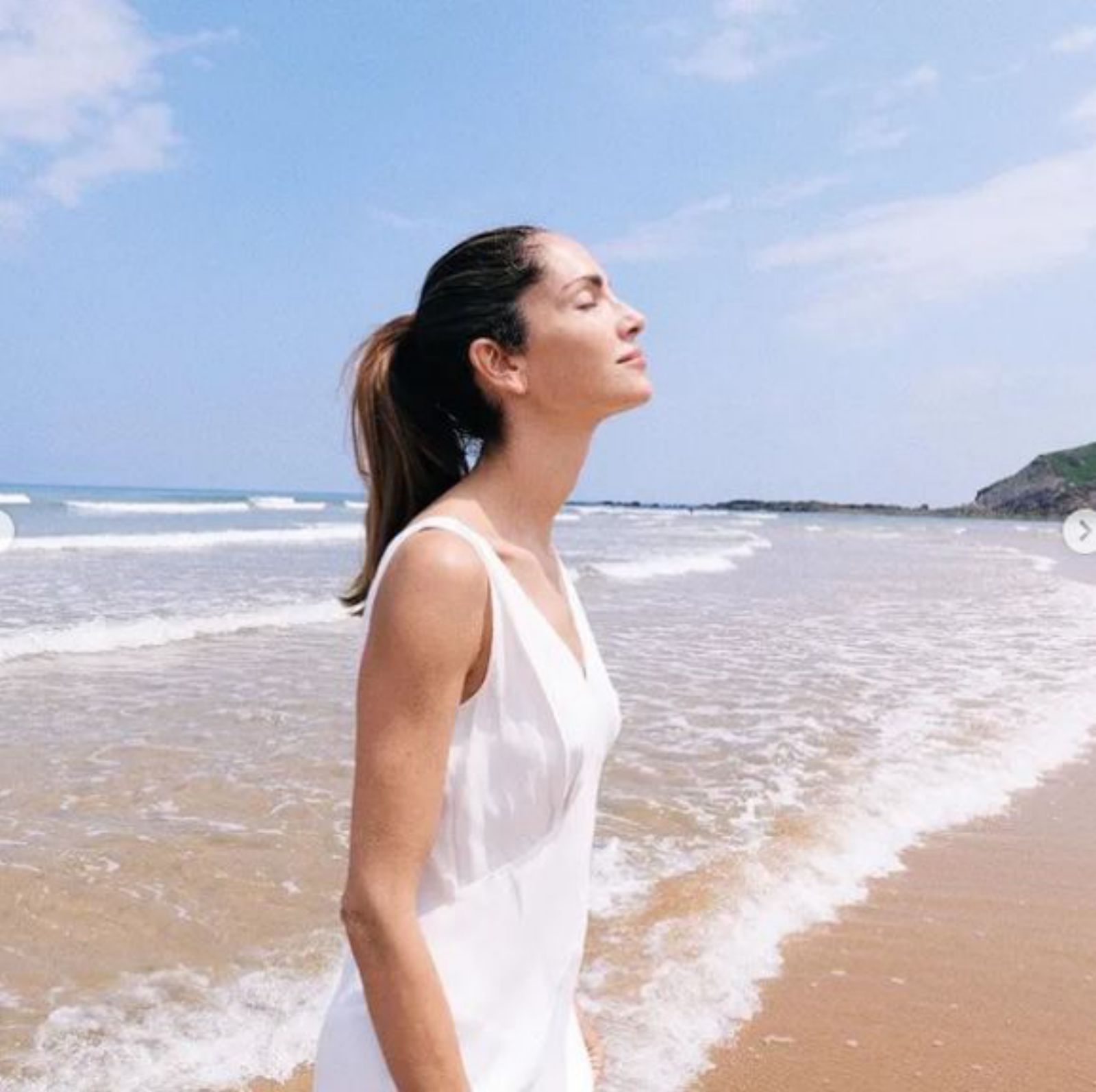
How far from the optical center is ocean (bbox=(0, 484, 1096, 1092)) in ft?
12.8

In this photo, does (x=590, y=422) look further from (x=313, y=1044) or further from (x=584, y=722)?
(x=313, y=1044)

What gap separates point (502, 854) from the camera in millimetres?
1522

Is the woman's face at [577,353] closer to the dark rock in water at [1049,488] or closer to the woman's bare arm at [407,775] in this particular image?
the woman's bare arm at [407,775]

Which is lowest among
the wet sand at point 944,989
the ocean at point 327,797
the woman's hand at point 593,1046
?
the wet sand at point 944,989

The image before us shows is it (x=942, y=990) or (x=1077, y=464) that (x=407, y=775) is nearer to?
(x=942, y=990)

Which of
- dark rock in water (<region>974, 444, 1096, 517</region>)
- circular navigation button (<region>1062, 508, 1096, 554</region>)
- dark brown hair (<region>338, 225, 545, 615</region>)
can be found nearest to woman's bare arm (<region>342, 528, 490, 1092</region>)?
dark brown hair (<region>338, 225, 545, 615</region>)

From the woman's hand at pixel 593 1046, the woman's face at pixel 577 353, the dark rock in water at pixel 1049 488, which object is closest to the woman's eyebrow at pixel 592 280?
the woman's face at pixel 577 353

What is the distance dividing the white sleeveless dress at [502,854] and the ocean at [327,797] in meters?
1.01

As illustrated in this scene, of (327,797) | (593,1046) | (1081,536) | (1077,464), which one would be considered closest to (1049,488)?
(1077,464)

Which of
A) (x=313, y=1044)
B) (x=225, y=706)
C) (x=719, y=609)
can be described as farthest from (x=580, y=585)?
(x=313, y=1044)

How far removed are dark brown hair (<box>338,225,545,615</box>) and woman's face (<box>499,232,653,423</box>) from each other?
0.08 feet

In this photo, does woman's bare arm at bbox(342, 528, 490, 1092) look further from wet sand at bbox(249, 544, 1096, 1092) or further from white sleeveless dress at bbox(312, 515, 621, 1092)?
wet sand at bbox(249, 544, 1096, 1092)

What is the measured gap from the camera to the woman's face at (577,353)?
1.66 metres

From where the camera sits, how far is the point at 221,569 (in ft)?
73.7
